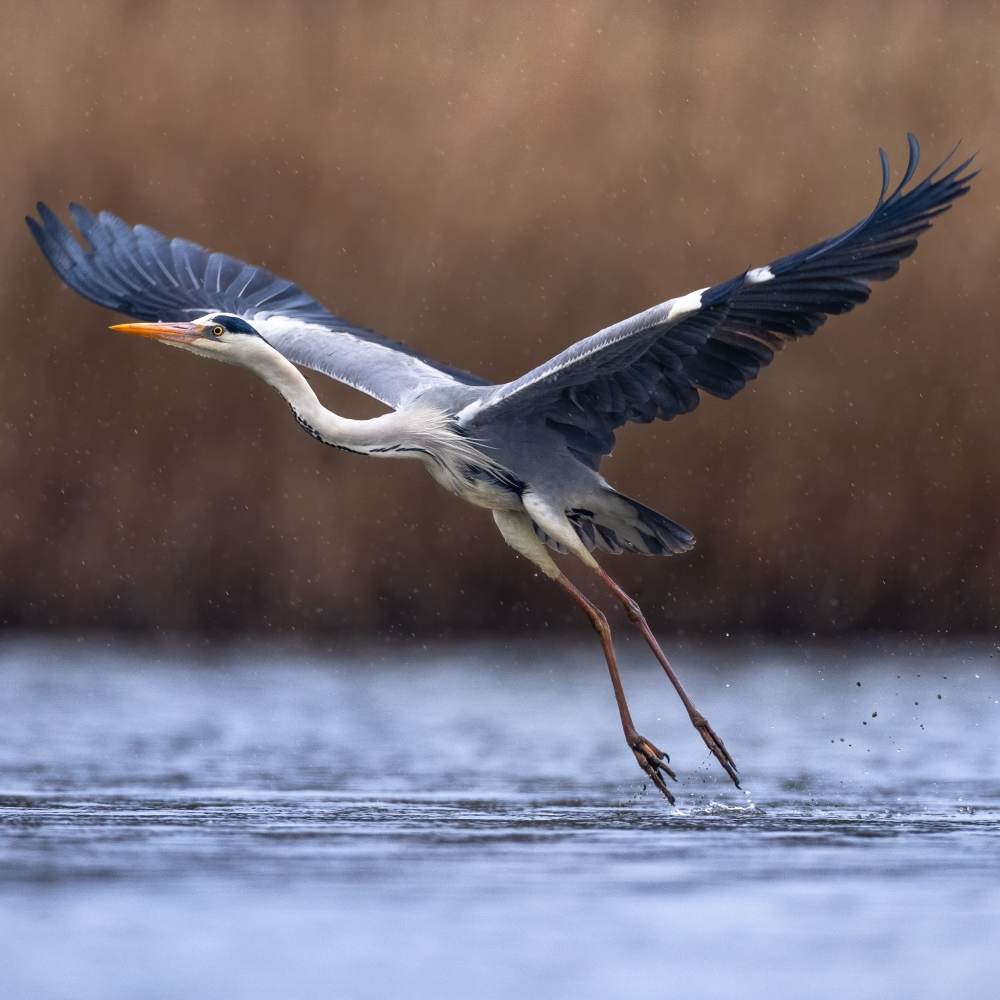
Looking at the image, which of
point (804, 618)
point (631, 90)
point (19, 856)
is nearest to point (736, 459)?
point (804, 618)

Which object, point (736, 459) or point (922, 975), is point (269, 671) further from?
point (922, 975)

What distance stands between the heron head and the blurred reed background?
4.69 metres

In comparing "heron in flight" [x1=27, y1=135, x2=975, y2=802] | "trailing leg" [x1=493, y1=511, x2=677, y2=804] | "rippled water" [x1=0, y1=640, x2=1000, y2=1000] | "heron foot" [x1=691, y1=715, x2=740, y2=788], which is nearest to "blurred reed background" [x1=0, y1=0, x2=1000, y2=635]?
"rippled water" [x1=0, y1=640, x2=1000, y2=1000]

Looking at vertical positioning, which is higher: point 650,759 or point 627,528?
point 627,528

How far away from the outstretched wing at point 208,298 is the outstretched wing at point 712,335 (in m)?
0.86

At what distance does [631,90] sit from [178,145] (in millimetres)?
2887

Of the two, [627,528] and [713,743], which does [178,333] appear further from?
[713,743]

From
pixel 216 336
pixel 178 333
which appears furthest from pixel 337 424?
pixel 178 333

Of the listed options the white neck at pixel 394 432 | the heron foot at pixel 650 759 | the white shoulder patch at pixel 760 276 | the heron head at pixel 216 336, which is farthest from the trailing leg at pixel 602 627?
the white shoulder patch at pixel 760 276

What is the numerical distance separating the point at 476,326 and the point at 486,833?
21.6 feet

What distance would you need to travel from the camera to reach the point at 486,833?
8.76 metres

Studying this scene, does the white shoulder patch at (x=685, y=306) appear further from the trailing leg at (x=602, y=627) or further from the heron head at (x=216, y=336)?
the heron head at (x=216, y=336)

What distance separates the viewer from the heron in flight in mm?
9156

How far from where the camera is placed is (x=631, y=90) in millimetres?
15359
